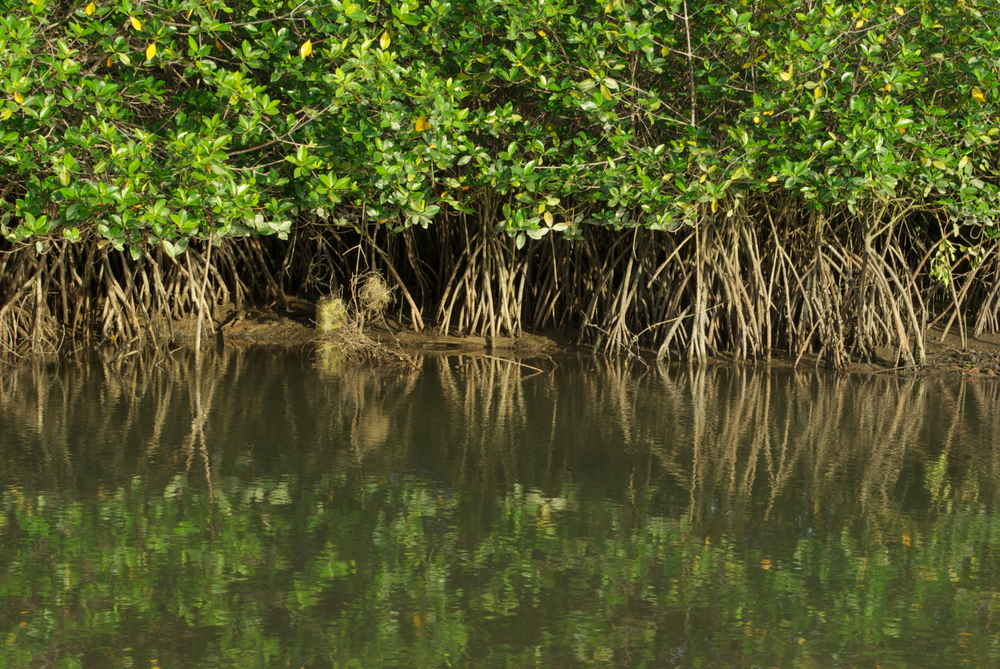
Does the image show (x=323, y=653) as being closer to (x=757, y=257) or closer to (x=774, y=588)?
(x=774, y=588)

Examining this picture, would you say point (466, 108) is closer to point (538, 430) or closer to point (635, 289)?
point (635, 289)

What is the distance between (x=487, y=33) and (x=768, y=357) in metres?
3.96

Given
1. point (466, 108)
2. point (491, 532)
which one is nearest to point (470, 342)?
point (466, 108)

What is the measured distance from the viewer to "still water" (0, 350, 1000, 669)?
3293 millimetres

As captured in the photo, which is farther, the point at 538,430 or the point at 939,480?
the point at 538,430

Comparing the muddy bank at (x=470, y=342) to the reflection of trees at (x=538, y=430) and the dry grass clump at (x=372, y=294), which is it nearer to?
the dry grass clump at (x=372, y=294)

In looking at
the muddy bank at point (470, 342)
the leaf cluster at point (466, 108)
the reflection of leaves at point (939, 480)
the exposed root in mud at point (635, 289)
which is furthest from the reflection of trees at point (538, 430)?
the leaf cluster at point (466, 108)

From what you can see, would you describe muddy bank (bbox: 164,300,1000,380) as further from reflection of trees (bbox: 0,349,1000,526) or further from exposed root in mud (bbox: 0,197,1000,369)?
reflection of trees (bbox: 0,349,1000,526)

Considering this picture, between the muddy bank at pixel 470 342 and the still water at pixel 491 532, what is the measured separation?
2.24 metres

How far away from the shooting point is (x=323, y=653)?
3.19 m

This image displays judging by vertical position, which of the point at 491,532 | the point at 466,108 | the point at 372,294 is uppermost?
the point at 466,108

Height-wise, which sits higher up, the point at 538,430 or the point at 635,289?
the point at 635,289

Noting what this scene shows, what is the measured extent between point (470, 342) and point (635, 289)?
1.75 m

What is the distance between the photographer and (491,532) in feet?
14.3
